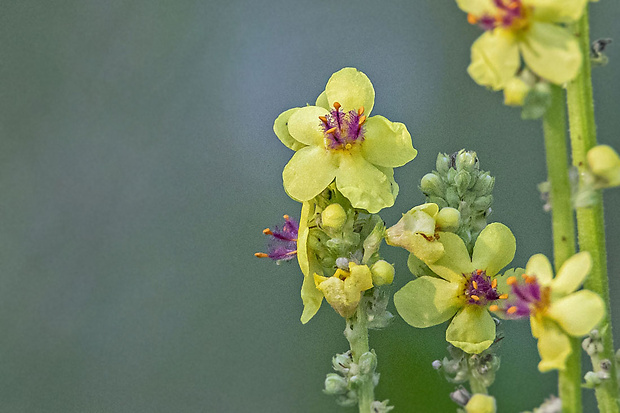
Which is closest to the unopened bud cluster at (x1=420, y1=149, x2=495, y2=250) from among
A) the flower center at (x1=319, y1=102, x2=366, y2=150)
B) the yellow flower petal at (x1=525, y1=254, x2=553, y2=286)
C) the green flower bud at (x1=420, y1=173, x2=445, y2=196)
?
the green flower bud at (x1=420, y1=173, x2=445, y2=196)

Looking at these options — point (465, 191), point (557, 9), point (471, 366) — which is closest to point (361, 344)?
point (471, 366)

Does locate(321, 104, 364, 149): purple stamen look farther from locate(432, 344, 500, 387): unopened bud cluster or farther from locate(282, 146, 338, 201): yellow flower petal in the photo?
locate(432, 344, 500, 387): unopened bud cluster

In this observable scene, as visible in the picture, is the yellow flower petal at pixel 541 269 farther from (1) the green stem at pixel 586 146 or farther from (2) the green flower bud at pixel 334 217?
(2) the green flower bud at pixel 334 217

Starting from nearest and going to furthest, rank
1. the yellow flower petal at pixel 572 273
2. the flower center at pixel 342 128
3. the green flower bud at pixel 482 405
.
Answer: the yellow flower petal at pixel 572 273
the green flower bud at pixel 482 405
the flower center at pixel 342 128

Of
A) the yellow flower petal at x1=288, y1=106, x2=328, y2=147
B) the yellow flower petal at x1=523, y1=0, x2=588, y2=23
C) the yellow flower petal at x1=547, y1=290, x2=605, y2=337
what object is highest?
the yellow flower petal at x1=288, y1=106, x2=328, y2=147

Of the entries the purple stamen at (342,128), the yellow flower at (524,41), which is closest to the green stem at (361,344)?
the purple stamen at (342,128)
